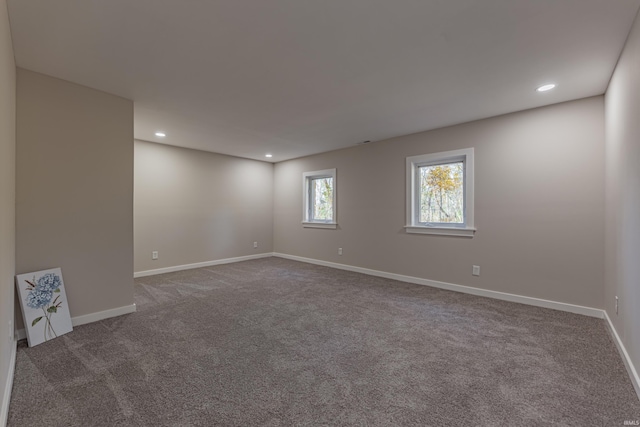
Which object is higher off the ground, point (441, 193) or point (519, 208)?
point (441, 193)

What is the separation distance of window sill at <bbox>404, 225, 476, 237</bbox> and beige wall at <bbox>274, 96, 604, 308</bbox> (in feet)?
0.26

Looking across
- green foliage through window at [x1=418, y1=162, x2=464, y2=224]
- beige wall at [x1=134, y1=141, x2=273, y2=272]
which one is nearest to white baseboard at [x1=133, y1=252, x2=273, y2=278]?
beige wall at [x1=134, y1=141, x2=273, y2=272]

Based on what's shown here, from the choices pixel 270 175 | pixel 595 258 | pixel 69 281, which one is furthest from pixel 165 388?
pixel 270 175

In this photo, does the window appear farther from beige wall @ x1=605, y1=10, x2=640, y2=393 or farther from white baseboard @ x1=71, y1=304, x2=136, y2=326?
white baseboard @ x1=71, y1=304, x2=136, y2=326

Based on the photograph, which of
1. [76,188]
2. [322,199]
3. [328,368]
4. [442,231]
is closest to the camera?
[328,368]

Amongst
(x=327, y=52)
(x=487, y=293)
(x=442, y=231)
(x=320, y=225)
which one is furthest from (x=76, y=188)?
A: (x=487, y=293)

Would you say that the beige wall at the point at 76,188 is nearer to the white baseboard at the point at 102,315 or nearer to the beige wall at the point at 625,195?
the white baseboard at the point at 102,315

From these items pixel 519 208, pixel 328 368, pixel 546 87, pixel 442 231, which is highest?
pixel 546 87

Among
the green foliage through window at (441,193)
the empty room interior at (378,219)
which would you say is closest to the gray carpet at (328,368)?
the empty room interior at (378,219)

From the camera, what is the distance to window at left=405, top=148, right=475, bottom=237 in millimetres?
3906

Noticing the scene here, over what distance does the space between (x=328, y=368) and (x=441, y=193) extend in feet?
10.6

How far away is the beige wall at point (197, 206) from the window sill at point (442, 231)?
3628mm

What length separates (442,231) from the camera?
4113 mm

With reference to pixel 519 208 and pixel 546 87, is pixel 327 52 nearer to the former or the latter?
pixel 546 87
